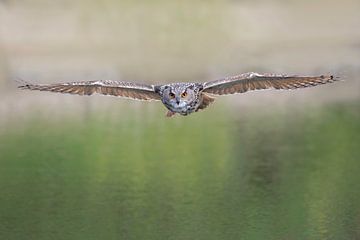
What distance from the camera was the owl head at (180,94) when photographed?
15.4 m

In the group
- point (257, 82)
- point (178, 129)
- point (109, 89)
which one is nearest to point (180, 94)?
point (257, 82)

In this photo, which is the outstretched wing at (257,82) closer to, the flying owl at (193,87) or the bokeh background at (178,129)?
the flying owl at (193,87)

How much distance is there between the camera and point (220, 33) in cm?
4122

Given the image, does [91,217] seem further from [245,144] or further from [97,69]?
[97,69]

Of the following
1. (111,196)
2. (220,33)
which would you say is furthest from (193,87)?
(220,33)

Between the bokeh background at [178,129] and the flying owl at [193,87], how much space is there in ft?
2.13

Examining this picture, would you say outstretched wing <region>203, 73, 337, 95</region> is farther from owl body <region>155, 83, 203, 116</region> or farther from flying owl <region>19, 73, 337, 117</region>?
owl body <region>155, 83, 203, 116</region>

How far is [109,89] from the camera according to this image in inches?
629

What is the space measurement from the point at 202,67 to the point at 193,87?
2285cm

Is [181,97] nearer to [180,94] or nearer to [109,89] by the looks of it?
[180,94]

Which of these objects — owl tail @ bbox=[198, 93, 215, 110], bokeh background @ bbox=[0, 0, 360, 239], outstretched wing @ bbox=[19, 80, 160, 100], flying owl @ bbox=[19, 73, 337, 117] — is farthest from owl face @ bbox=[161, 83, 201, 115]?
bokeh background @ bbox=[0, 0, 360, 239]

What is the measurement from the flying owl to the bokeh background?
648 millimetres

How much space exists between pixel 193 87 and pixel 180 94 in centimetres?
20

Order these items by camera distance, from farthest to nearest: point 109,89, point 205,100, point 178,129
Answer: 1. point 178,129
2. point 109,89
3. point 205,100
